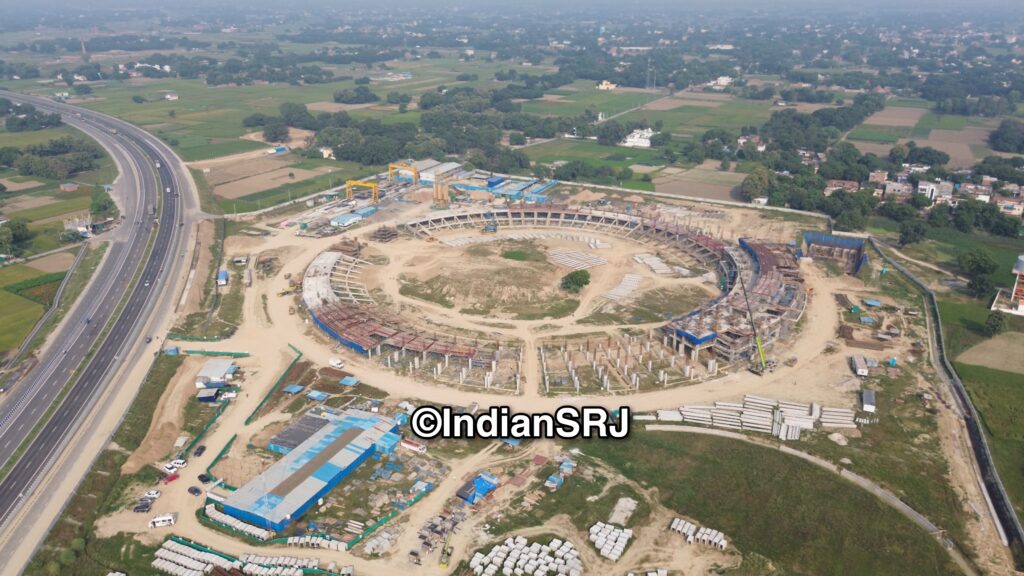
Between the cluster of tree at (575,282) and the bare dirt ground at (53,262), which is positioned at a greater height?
the cluster of tree at (575,282)

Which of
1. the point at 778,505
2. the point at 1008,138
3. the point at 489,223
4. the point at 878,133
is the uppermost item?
the point at 778,505

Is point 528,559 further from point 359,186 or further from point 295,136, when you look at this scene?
point 295,136

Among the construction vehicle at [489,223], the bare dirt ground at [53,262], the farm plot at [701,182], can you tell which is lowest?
the farm plot at [701,182]

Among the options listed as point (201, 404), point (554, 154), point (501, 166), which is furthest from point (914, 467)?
point (554, 154)

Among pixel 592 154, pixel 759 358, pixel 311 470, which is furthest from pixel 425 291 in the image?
pixel 592 154

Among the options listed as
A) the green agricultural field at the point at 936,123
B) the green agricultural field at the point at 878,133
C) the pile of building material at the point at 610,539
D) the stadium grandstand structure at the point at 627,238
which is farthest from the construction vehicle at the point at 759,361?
the green agricultural field at the point at 936,123

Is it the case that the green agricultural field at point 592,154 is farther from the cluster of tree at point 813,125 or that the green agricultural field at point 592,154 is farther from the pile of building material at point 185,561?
the pile of building material at point 185,561
